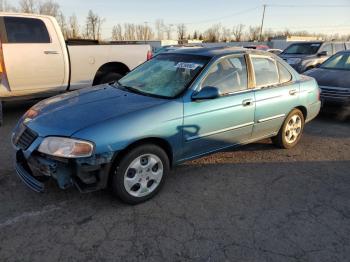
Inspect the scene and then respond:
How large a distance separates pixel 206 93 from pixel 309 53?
11.3 m

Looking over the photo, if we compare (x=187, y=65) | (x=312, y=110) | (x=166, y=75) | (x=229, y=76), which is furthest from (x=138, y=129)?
(x=312, y=110)

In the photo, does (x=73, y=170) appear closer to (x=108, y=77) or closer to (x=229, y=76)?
(x=229, y=76)

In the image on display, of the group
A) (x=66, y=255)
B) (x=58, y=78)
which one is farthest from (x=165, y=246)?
(x=58, y=78)

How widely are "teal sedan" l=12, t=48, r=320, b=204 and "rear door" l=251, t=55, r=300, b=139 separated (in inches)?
0.6

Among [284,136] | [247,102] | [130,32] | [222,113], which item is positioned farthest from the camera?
[130,32]

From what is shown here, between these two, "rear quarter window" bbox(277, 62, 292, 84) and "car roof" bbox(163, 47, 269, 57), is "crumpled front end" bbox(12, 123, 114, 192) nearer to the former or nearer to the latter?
"car roof" bbox(163, 47, 269, 57)

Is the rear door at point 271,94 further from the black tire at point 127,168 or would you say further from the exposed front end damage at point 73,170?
the exposed front end damage at point 73,170

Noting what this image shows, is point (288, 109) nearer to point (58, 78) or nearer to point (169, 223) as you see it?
point (169, 223)

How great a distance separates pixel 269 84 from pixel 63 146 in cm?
302

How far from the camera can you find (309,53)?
13367 mm

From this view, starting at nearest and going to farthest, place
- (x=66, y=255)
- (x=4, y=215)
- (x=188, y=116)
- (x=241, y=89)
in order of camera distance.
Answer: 1. (x=66, y=255)
2. (x=4, y=215)
3. (x=188, y=116)
4. (x=241, y=89)

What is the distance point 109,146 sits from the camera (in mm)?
3074

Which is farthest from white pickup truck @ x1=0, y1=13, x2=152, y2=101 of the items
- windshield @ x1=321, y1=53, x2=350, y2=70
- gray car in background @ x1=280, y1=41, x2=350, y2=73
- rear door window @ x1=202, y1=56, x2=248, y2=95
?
gray car in background @ x1=280, y1=41, x2=350, y2=73

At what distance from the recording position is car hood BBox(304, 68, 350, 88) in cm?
727
